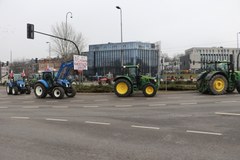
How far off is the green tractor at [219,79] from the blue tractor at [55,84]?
938 cm

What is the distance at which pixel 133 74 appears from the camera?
22.5m

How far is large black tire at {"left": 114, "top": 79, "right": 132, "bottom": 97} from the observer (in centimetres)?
2198

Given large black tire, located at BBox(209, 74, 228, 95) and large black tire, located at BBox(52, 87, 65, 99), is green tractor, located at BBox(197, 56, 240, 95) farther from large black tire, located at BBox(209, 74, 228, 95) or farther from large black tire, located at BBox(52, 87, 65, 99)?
large black tire, located at BBox(52, 87, 65, 99)

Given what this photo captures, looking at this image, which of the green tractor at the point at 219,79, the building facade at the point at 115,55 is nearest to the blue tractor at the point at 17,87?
the green tractor at the point at 219,79

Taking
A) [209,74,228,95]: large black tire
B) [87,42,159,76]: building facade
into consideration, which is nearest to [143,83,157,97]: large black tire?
[209,74,228,95]: large black tire

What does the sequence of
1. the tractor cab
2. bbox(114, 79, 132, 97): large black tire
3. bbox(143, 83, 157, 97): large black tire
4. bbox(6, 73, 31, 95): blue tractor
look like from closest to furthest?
bbox(143, 83, 157, 97): large black tire → bbox(114, 79, 132, 97): large black tire → the tractor cab → bbox(6, 73, 31, 95): blue tractor

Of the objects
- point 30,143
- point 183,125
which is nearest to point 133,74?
point 183,125

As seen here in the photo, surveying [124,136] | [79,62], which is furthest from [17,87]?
[124,136]

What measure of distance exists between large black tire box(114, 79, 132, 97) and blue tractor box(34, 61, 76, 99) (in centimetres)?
347

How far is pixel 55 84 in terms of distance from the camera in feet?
76.1

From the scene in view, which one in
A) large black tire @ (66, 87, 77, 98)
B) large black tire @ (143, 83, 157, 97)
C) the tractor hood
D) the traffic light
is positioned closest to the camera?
large black tire @ (143, 83, 157, 97)

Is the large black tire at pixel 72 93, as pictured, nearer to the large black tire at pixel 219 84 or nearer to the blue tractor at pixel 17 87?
the blue tractor at pixel 17 87

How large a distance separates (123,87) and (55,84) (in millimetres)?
4981

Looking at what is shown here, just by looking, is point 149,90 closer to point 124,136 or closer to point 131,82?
point 131,82
